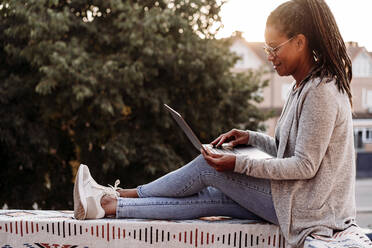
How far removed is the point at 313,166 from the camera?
5.56 ft

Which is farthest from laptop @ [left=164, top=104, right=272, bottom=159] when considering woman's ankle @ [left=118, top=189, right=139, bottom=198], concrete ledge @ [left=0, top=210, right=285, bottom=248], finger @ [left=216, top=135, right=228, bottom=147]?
woman's ankle @ [left=118, top=189, right=139, bottom=198]

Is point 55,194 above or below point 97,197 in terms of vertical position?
below

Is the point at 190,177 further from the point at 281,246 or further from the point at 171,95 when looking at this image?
the point at 171,95

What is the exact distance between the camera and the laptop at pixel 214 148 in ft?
6.29

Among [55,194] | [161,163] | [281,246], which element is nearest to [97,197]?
[281,246]

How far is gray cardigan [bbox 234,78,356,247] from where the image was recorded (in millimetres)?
1660

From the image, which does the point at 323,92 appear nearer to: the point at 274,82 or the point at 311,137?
the point at 311,137

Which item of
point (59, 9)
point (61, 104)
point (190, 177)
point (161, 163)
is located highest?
point (59, 9)

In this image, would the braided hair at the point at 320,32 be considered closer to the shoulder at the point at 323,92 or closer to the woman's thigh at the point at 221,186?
the shoulder at the point at 323,92

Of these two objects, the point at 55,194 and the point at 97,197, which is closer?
the point at 97,197

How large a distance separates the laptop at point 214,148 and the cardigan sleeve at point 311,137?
147mm

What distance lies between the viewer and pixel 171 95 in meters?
6.02

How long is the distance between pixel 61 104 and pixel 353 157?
168 inches

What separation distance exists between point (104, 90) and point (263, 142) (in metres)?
3.36
